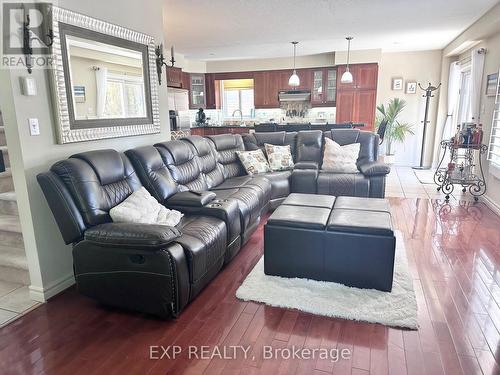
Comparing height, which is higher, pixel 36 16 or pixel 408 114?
pixel 36 16

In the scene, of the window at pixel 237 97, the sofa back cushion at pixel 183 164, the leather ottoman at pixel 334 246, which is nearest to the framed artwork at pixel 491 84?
the leather ottoman at pixel 334 246

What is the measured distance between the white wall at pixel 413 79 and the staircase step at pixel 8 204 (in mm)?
7354

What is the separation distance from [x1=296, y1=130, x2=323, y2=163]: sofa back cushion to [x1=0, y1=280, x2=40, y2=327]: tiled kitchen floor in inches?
142

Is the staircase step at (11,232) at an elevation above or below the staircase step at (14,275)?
above

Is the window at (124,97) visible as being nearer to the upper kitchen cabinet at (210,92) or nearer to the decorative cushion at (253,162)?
the decorative cushion at (253,162)

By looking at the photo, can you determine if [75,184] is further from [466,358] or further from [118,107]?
[466,358]

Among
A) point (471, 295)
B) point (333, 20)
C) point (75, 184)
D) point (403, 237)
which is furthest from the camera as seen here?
point (333, 20)

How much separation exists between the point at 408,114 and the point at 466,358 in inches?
273

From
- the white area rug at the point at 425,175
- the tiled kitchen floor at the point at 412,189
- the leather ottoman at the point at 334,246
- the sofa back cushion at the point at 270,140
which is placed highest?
the sofa back cushion at the point at 270,140

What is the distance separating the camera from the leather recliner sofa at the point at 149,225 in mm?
2084

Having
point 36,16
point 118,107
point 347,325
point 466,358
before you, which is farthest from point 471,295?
point 36,16

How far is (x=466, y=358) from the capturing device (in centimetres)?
183

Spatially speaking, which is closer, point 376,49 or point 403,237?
point 403,237

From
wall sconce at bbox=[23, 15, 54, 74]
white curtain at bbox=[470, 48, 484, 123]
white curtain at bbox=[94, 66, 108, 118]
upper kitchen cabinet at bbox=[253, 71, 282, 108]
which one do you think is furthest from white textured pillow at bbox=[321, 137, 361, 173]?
upper kitchen cabinet at bbox=[253, 71, 282, 108]
